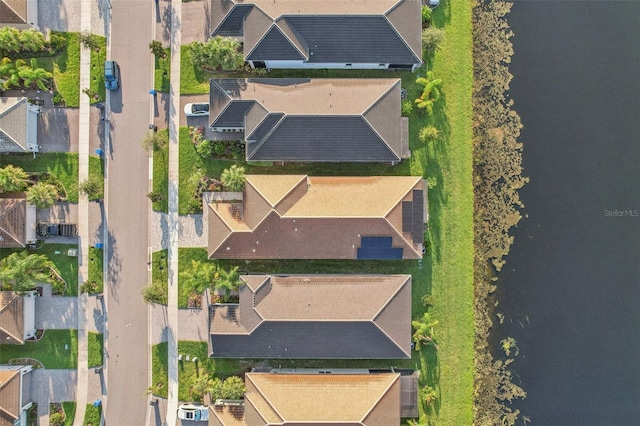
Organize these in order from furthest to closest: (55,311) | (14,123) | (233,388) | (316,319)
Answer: (55,311) < (14,123) < (233,388) < (316,319)

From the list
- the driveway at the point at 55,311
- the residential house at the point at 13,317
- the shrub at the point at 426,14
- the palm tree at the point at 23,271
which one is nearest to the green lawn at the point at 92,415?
the driveway at the point at 55,311

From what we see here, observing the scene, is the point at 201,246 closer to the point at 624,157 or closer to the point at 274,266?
the point at 274,266

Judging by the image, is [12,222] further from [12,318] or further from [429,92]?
[429,92]

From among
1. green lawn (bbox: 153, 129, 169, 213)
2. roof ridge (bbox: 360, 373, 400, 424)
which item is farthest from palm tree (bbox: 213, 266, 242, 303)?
roof ridge (bbox: 360, 373, 400, 424)

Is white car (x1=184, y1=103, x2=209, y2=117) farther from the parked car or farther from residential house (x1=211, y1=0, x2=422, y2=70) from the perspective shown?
the parked car

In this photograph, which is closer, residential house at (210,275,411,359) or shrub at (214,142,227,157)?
residential house at (210,275,411,359)

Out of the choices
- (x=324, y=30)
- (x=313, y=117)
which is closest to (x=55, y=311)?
(x=313, y=117)

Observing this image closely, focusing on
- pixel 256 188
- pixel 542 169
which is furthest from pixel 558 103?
pixel 256 188
